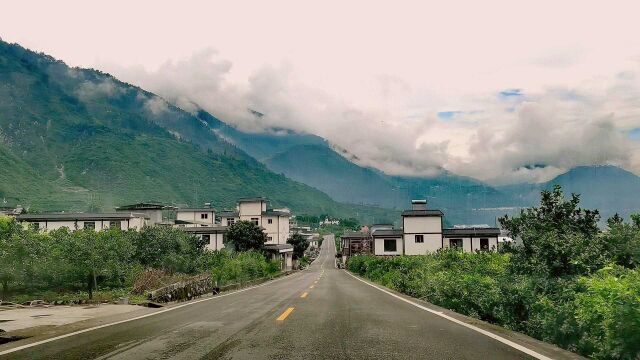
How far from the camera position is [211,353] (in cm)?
675

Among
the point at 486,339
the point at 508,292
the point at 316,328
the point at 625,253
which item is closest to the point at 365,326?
the point at 316,328

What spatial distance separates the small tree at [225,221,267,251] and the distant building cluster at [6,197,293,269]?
1.62 m

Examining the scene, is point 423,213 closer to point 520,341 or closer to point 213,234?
point 213,234

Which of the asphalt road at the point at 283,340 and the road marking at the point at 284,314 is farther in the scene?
the road marking at the point at 284,314

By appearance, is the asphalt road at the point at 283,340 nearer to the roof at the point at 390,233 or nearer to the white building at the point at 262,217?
the roof at the point at 390,233

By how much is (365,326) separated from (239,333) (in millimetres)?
2634

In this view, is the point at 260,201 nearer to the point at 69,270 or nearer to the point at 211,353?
the point at 69,270

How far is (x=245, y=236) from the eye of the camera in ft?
215

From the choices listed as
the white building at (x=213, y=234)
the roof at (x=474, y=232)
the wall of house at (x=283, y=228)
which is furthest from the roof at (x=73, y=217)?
the roof at (x=474, y=232)

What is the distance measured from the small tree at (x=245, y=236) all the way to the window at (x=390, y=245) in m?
18.2

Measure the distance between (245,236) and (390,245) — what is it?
20.7 meters

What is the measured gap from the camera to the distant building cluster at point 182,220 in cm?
5863

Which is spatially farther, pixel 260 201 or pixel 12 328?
pixel 260 201

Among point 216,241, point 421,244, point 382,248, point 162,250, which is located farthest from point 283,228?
point 162,250
